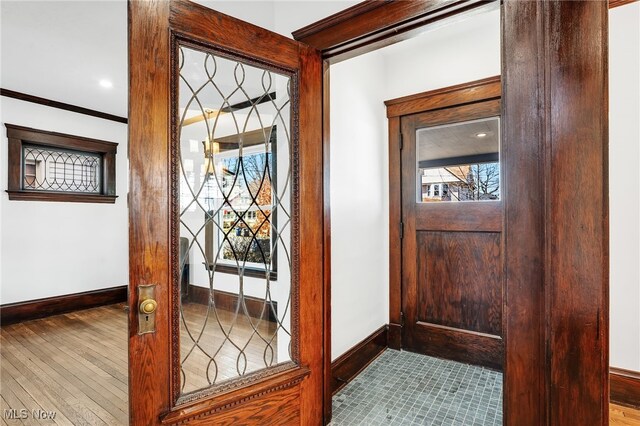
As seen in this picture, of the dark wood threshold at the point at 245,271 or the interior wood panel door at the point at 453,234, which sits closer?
the dark wood threshold at the point at 245,271

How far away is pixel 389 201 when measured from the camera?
3033mm

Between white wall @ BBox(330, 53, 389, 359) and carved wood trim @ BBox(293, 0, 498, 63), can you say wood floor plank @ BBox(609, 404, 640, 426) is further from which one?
carved wood trim @ BBox(293, 0, 498, 63)

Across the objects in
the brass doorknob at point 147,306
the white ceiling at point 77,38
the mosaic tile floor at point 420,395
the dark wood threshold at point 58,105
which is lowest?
the mosaic tile floor at point 420,395

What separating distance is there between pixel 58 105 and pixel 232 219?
14.9ft

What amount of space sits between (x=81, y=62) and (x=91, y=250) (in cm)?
274

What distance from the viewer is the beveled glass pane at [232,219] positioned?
4.56ft

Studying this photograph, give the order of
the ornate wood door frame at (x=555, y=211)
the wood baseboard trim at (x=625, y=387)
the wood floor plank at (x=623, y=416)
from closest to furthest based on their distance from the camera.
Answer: the ornate wood door frame at (x=555, y=211)
the wood floor plank at (x=623, y=416)
the wood baseboard trim at (x=625, y=387)

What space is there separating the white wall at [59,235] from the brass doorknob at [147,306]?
3.61m

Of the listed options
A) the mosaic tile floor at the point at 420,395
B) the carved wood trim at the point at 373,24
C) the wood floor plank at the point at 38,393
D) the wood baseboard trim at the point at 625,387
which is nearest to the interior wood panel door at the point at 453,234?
the mosaic tile floor at the point at 420,395

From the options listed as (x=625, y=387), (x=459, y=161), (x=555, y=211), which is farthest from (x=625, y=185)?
(x=555, y=211)

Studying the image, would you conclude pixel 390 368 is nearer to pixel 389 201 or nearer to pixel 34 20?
pixel 389 201

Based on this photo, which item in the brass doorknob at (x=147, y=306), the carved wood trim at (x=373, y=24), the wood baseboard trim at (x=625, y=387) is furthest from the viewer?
the wood baseboard trim at (x=625, y=387)

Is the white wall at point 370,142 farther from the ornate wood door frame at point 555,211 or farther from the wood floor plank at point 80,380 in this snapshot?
the wood floor plank at point 80,380

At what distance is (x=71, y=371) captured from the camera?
2744mm
